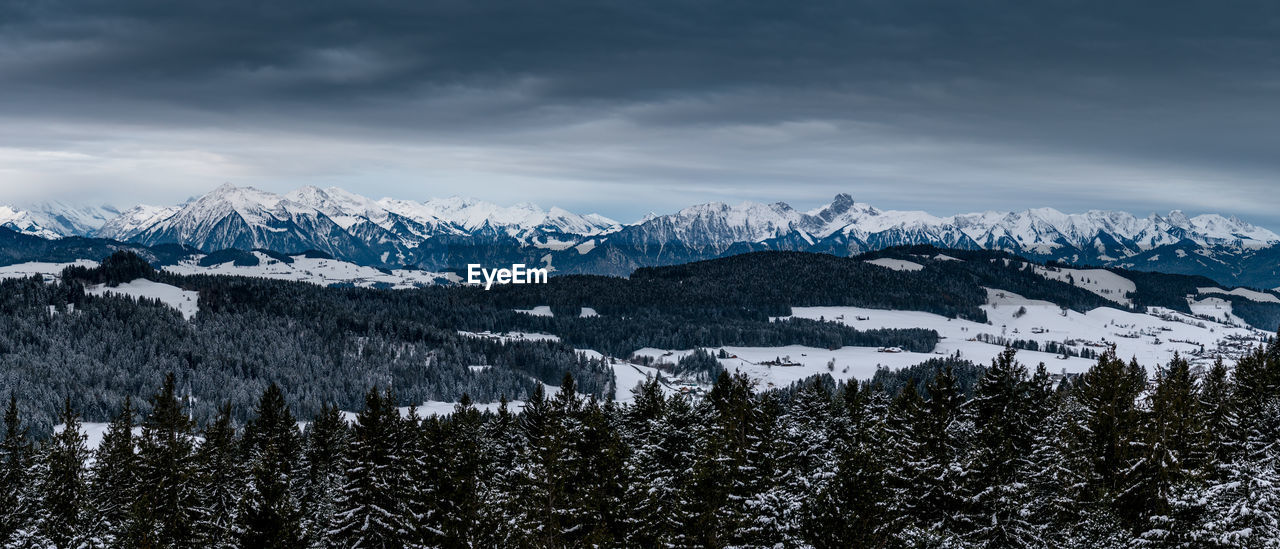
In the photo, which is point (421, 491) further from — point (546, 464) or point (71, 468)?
point (71, 468)

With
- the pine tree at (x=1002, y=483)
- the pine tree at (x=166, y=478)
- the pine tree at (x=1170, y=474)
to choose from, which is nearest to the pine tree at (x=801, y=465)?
the pine tree at (x=1002, y=483)

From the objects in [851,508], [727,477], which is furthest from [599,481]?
[851,508]

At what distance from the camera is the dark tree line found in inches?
1704

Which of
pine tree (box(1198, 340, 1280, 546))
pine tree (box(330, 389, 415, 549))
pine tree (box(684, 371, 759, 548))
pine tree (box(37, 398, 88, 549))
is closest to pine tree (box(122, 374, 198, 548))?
pine tree (box(37, 398, 88, 549))

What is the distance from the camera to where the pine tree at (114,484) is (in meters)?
63.4

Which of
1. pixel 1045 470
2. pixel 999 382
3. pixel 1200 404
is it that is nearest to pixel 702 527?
pixel 1045 470

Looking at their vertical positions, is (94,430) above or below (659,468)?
below

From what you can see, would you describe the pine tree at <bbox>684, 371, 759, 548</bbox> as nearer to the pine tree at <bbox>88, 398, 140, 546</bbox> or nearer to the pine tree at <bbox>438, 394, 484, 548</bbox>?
the pine tree at <bbox>438, 394, 484, 548</bbox>

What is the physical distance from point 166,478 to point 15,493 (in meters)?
9.18

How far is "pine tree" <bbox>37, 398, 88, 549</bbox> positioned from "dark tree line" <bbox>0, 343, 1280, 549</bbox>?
19cm

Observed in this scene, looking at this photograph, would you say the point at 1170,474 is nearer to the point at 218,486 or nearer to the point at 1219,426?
the point at 1219,426

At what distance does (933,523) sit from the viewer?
45656 mm

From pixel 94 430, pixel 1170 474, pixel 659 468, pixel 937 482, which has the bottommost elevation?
pixel 94 430

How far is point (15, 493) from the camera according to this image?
60.7 metres
